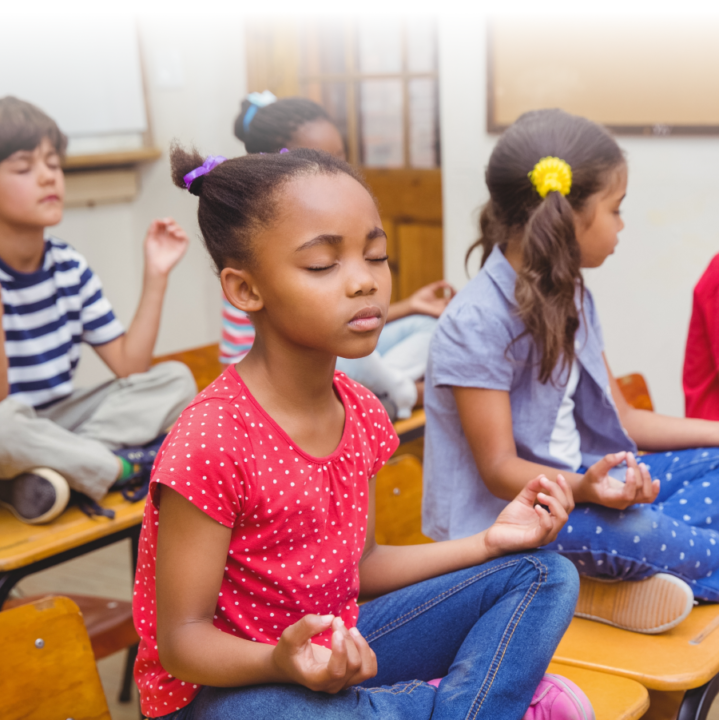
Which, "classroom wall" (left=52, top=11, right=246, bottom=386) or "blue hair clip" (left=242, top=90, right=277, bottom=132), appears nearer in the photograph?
"blue hair clip" (left=242, top=90, right=277, bottom=132)

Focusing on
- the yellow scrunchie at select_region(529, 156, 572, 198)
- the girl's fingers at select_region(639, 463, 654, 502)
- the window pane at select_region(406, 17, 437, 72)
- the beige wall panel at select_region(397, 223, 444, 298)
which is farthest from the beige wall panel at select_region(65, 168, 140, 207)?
the girl's fingers at select_region(639, 463, 654, 502)

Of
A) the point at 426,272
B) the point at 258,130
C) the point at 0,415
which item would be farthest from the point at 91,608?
the point at 426,272

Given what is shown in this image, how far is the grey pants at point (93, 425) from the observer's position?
138 centimetres

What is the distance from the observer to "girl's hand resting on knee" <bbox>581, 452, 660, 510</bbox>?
109 cm

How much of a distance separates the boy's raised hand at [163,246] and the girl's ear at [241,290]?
998 mm

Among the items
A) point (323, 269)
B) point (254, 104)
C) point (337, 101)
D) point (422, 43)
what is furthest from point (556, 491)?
point (337, 101)

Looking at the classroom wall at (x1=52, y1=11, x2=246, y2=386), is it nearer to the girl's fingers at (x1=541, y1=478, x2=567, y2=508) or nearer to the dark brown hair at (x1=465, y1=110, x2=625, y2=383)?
the dark brown hair at (x1=465, y1=110, x2=625, y2=383)

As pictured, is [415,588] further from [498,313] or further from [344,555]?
[498,313]

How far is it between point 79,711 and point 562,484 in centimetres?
64

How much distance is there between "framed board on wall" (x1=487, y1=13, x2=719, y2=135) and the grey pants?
1.46 meters

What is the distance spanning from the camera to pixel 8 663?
101cm

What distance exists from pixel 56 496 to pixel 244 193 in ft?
2.29

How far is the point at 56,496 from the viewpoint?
4.50ft

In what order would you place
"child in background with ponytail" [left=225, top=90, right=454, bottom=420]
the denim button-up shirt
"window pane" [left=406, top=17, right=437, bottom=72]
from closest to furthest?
the denim button-up shirt, "child in background with ponytail" [left=225, top=90, right=454, bottom=420], "window pane" [left=406, top=17, right=437, bottom=72]
